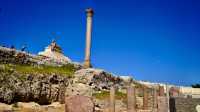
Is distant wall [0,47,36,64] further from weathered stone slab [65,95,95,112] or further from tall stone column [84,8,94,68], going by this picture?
weathered stone slab [65,95,95,112]

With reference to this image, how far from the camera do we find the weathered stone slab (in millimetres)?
14625

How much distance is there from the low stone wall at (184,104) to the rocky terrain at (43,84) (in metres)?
3.40

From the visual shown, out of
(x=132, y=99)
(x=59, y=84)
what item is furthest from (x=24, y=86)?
(x=132, y=99)

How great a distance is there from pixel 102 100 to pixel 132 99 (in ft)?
10.6

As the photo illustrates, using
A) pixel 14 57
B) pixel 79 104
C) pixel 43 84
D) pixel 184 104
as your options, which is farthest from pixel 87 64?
pixel 79 104

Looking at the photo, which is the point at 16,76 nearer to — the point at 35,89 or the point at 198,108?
the point at 35,89

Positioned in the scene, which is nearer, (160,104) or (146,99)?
(160,104)

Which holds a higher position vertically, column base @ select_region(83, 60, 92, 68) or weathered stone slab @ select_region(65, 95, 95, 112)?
column base @ select_region(83, 60, 92, 68)

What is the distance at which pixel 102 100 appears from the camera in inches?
923

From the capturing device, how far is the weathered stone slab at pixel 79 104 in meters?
14.6

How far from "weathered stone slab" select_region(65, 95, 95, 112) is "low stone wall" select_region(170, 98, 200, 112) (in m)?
7.17

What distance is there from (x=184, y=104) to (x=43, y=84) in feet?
28.3

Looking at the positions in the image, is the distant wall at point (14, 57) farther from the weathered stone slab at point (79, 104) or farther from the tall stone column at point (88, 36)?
the weathered stone slab at point (79, 104)

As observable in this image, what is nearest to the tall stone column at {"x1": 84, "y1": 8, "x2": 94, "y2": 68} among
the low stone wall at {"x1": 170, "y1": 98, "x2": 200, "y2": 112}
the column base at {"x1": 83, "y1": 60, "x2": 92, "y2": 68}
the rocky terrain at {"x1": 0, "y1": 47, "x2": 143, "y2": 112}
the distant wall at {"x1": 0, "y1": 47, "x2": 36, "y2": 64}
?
the column base at {"x1": 83, "y1": 60, "x2": 92, "y2": 68}
